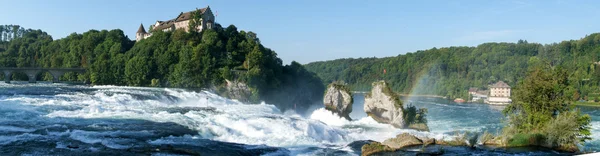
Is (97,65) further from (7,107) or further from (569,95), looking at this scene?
(569,95)

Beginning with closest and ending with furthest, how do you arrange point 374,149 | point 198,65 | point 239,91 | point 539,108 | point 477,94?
1. point 374,149
2. point 539,108
3. point 239,91
4. point 198,65
5. point 477,94

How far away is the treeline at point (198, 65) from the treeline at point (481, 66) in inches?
1926

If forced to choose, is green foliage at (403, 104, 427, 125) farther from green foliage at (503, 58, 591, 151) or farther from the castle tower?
the castle tower

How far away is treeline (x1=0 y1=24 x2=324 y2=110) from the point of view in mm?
54031

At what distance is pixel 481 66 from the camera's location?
376ft

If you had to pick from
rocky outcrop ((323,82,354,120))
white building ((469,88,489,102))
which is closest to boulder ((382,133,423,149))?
rocky outcrop ((323,82,354,120))

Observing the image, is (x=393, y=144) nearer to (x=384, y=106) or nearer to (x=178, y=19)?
(x=384, y=106)

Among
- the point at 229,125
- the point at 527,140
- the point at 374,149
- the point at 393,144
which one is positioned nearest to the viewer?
the point at 374,149

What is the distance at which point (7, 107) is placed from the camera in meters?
26.6

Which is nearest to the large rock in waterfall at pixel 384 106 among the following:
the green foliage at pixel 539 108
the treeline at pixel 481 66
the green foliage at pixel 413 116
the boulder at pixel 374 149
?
the green foliage at pixel 413 116

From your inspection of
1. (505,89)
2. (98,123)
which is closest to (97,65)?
(98,123)

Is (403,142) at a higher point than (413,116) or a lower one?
lower

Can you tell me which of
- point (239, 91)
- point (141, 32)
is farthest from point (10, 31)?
point (239, 91)

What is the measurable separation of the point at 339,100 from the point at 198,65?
22590 mm
